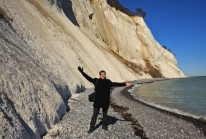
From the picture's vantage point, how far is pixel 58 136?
8227 mm

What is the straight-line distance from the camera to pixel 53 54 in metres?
22.8

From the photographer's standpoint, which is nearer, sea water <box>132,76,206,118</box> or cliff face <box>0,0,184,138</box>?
cliff face <box>0,0,184,138</box>

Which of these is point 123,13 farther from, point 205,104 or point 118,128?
point 118,128

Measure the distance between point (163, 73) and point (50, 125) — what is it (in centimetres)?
7208

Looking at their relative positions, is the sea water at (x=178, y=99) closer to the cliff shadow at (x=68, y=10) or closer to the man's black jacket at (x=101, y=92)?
the man's black jacket at (x=101, y=92)

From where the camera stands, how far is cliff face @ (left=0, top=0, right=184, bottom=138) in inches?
321

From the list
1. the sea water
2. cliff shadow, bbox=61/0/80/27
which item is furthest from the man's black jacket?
cliff shadow, bbox=61/0/80/27

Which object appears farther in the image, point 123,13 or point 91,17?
point 123,13

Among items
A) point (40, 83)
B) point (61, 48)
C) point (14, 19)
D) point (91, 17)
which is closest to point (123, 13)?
point (91, 17)

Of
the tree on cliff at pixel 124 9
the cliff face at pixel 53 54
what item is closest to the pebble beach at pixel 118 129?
the cliff face at pixel 53 54

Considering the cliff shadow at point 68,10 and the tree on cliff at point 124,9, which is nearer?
the cliff shadow at point 68,10

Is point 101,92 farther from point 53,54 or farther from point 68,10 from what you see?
point 68,10

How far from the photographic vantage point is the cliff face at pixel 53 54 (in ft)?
26.7

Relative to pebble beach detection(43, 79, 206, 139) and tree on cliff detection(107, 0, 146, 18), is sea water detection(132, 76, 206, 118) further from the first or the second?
tree on cliff detection(107, 0, 146, 18)
